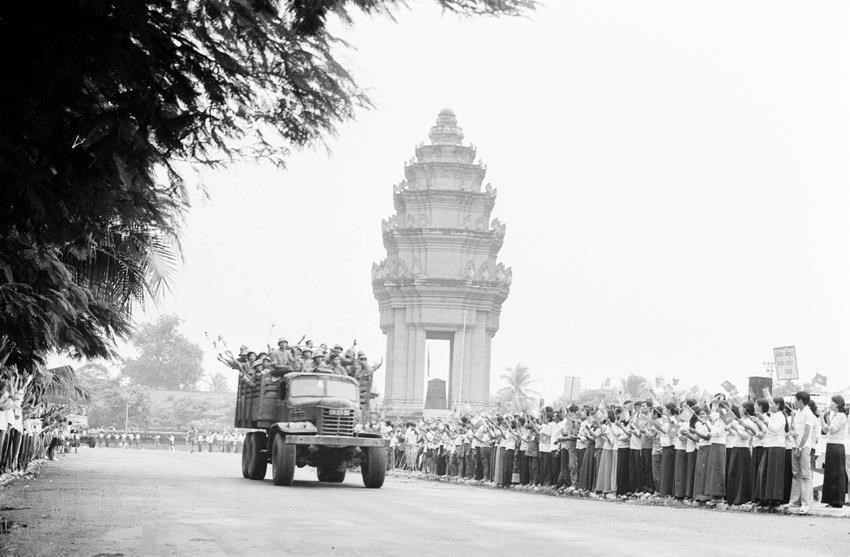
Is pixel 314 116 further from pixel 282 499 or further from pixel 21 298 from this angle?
pixel 282 499

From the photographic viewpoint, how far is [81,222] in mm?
8242

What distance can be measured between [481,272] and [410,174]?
7.08 m

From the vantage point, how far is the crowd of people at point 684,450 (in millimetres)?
18047

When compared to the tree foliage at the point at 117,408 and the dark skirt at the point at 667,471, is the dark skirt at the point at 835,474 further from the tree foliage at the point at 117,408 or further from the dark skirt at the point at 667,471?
the tree foliage at the point at 117,408

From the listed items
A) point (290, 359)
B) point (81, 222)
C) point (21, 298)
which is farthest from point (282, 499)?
point (81, 222)

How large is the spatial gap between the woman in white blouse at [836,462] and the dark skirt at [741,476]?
159cm

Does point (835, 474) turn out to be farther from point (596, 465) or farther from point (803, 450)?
point (596, 465)

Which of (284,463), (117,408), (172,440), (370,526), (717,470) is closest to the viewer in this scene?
(370,526)

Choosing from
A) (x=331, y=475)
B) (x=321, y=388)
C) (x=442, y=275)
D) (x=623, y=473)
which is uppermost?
(x=442, y=275)

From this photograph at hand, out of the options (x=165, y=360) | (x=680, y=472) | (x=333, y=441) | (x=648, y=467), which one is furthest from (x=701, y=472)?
(x=165, y=360)

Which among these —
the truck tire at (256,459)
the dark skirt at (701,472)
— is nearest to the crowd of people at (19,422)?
the truck tire at (256,459)

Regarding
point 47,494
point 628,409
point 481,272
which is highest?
point 481,272

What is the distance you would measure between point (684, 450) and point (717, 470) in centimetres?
126

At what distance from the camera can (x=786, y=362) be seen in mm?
27797
